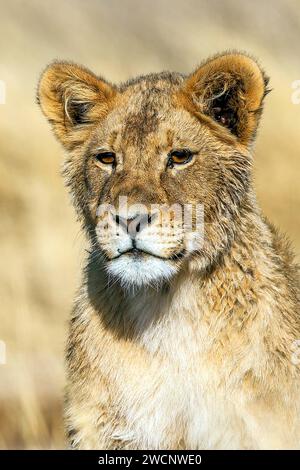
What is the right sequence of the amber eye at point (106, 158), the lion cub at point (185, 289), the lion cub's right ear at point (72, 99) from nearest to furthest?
the lion cub at point (185, 289)
the amber eye at point (106, 158)
the lion cub's right ear at point (72, 99)

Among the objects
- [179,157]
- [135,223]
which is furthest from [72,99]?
[135,223]

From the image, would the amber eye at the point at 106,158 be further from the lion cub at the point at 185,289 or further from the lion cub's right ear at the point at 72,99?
the lion cub's right ear at the point at 72,99

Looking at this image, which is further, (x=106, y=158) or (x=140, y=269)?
(x=106, y=158)

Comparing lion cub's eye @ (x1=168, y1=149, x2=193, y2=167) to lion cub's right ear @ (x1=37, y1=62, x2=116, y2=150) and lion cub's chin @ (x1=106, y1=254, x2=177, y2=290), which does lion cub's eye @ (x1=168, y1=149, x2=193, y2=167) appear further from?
lion cub's right ear @ (x1=37, y1=62, x2=116, y2=150)

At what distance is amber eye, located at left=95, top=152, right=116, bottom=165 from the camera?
6.18m

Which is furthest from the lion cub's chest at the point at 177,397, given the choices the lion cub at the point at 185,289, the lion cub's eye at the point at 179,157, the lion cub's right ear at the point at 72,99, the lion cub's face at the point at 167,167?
the lion cub's right ear at the point at 72,99

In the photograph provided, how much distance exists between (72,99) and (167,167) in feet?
3.54

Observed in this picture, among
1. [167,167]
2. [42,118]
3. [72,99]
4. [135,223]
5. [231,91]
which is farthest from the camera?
[42,118]

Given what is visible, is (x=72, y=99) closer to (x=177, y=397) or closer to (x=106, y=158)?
(x=106, y=158)

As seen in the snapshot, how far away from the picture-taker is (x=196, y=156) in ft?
19.9

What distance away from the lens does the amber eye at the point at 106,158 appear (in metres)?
6.18

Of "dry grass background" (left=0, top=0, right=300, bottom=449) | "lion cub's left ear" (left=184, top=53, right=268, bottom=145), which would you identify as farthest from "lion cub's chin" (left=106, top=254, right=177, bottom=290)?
"dry grass background" (left=0, top=0, right=300, bottom=449)

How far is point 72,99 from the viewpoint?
6727 mm

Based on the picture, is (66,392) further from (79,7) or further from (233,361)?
(79,7)
